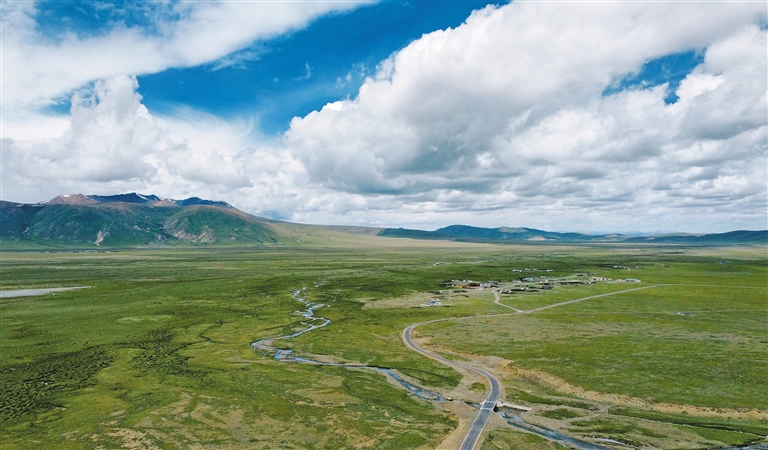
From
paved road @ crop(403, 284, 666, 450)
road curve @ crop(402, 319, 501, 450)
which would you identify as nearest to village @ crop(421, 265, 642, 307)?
paved road @ crop(403, 284, 666, 450)

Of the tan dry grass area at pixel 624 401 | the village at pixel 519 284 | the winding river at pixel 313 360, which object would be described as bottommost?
the winding river at pixel 313 360

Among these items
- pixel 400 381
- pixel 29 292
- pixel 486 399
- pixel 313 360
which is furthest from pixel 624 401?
pixel 29 292

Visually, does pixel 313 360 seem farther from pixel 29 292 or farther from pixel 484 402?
pixel 29 292

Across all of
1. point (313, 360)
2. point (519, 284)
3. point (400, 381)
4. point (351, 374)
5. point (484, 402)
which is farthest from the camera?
point (519, 284)

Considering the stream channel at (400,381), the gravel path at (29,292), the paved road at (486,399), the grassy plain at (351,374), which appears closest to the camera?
the stream channel at (400,381)

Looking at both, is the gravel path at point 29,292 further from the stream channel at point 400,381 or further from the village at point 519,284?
the village at point 519,284

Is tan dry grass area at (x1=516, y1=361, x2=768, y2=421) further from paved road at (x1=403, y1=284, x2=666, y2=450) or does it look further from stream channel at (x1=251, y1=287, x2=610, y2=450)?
stream channel at (x1=251, y1=287, x2=610, y2=450)

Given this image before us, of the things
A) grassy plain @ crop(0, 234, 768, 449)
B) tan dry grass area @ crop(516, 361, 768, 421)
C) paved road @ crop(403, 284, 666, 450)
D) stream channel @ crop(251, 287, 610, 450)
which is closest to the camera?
stream channel @ crop(251, 287, 610, 450)

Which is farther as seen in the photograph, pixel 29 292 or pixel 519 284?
pixel 519 284

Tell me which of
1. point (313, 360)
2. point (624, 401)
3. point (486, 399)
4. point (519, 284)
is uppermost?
point (519, 284)

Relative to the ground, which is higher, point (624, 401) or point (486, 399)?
point (624, 401)

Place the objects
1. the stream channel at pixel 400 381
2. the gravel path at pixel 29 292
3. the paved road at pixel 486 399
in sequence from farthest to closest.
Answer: the gravel path at pixel 29 292
the paved road at pixel 486 399
the stream channel at pixel 400 381

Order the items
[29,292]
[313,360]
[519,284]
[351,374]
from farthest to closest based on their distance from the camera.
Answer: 1. [519,284]
2. [29,292]
3. [313,360]
4. [351,374]

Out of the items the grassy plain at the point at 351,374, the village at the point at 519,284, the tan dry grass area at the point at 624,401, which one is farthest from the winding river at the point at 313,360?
the village at the point at 519,284
